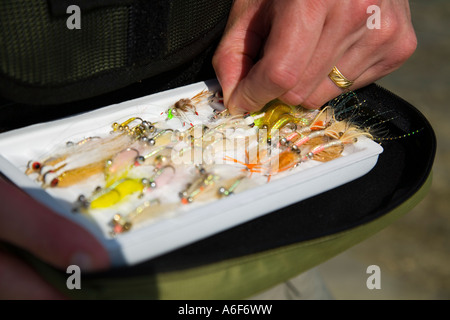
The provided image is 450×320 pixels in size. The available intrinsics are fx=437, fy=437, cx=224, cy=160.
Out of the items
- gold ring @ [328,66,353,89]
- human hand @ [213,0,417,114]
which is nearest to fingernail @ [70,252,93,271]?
human hand @ [213,0,417,114]

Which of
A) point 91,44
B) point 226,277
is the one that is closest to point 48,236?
point 226,277

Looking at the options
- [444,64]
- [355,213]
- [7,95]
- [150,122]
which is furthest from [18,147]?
[444,64]

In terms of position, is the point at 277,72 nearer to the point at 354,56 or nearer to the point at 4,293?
the point at 354,56

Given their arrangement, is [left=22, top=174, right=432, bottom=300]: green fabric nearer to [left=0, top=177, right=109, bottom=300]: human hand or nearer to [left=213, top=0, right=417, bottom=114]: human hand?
[left=0, top=177, right=109, bottom=300]: human hand

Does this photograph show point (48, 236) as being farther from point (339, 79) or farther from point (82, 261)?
point (339, 79)

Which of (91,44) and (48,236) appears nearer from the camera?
(48,236)

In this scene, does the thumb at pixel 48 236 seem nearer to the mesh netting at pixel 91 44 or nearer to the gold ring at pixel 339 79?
the mesh netting at pixel 91 44
